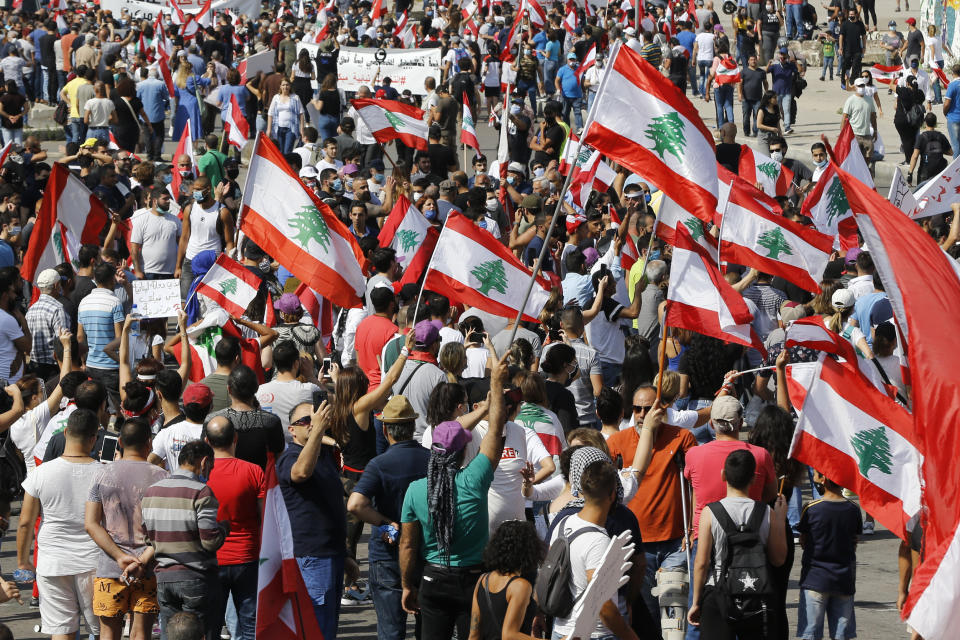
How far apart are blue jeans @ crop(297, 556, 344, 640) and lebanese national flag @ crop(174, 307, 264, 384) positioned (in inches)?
112

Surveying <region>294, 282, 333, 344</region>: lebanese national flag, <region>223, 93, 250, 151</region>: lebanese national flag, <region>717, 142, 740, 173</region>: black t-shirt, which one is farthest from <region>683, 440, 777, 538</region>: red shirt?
<region>223, 93, 250, 151</region>: lebanese national flag

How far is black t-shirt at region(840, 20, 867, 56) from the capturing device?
2836cm

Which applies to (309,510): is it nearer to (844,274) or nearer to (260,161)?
(260,161)

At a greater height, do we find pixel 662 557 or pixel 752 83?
pixel 662 557

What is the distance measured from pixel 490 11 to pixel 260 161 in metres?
22.6

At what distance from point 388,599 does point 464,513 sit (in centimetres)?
82


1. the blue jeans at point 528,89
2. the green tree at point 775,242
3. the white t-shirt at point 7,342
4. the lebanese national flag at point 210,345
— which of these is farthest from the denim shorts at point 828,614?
the blue jeans at point 528,89

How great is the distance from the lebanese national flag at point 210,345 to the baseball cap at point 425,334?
4.95ft

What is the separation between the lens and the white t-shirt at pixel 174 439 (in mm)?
7453

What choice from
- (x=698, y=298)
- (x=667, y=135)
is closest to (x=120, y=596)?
(x=698, y=298)

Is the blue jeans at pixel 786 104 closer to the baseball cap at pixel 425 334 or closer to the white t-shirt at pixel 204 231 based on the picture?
the white t-shirt at pixel 204 231

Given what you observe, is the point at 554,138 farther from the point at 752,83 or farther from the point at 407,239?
the point at 407,239

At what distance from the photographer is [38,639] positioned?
789cm

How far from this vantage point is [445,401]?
7113 millimetres
